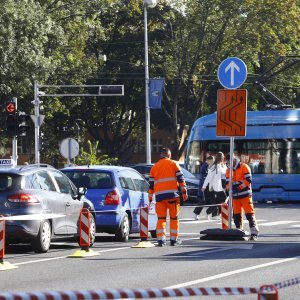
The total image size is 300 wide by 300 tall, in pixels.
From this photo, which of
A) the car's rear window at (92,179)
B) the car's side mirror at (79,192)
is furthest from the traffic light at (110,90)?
the car's side mirror at (79,192)

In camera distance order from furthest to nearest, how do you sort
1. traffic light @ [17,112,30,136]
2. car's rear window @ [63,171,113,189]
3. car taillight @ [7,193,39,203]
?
traffic light @ [17,112,30,136] < car's rear window @ [63,171,113,189] < car taillight @ [7,193,39,203]

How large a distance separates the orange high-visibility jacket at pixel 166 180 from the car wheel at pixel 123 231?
1549 millimetres

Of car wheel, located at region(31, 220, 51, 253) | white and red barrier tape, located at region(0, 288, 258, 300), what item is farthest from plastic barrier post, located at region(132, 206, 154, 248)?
white and red barrier tape, located at region(0, 288, 258, 300)

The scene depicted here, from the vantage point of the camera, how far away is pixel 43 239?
18281mm

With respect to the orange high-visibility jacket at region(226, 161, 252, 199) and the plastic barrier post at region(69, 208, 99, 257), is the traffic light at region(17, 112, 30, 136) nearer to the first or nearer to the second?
the orange high-visibility jacket at region(226, 161, 252, 199)

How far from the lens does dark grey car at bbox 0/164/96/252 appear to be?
17828 millimetres

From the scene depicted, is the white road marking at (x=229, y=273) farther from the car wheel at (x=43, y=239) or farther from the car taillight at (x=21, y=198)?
the car taillight at (x=21, y=198)

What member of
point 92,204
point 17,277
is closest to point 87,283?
point 17,277

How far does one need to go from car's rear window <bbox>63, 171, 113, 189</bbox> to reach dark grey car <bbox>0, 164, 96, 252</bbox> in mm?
1825

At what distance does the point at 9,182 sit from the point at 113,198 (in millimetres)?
3226

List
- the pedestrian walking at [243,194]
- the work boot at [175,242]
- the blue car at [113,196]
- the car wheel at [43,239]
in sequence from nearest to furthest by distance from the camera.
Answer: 1. the car wheel at [43,239]
2. the work boot at [175,242]
3. the blue car at [113,196]
4. the pedestrian walking at [243,194]

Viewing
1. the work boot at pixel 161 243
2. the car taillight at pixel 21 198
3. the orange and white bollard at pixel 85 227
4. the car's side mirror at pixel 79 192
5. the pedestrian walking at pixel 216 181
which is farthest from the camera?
the pedestrian walking at pixel 216 181

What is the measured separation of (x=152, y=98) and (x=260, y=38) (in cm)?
1211

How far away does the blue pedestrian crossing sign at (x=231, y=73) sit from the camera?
21.2 meters
